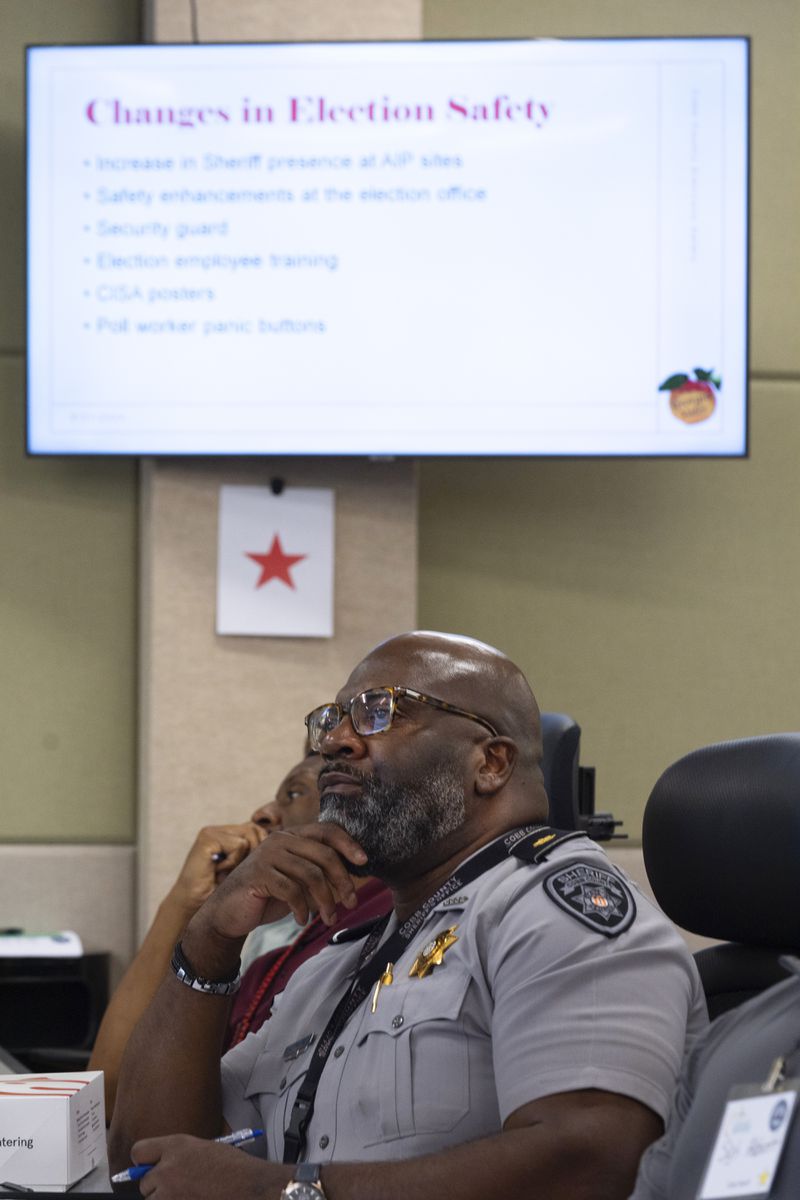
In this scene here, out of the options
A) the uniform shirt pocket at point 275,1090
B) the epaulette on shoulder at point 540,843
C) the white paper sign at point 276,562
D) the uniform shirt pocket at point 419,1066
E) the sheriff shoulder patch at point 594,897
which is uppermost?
the white paper sign at point 276,562

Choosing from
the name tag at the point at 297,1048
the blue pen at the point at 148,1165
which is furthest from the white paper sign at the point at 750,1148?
the name tag at the point at 297,1048

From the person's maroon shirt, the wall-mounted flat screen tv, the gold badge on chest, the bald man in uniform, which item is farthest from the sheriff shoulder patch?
the wall-mounted flat screen tv

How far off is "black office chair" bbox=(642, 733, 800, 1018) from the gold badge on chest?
0.26 metres

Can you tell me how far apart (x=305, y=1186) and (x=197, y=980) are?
410mm

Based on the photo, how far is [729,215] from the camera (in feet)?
10.3

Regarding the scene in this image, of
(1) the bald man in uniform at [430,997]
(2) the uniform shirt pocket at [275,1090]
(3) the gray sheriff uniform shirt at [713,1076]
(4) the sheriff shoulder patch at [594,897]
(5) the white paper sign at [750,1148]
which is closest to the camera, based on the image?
(5) the white paper sign at [750,1148]

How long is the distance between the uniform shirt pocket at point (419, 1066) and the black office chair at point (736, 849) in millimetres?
297

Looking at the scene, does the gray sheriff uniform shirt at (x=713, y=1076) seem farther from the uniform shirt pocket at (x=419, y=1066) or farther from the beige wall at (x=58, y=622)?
the beige wall at (x=58, y=622)

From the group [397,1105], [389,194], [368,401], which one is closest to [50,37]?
[389,194]

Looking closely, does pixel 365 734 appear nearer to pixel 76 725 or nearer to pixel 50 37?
pixel 76 725

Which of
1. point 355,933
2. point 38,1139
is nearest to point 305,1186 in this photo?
point 38,1139

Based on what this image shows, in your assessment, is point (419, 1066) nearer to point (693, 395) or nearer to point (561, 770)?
point (561, 770)

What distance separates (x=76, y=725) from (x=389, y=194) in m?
1.43

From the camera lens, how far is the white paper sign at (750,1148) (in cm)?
97
